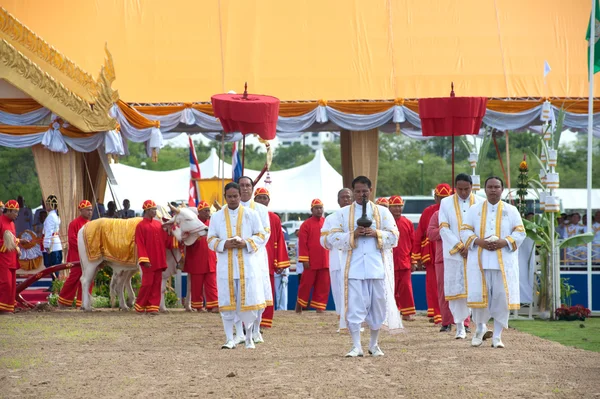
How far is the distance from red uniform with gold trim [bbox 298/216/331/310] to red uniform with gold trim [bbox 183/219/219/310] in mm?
1427

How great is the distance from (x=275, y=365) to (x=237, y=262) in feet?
5.68

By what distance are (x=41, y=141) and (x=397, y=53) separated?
805 centimetres

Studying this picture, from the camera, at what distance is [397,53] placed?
22.2 meters

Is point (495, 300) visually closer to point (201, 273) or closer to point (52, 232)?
point (201, 273)

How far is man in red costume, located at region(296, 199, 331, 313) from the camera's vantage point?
16094 millimetres

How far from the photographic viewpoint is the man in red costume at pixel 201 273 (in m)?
15.8

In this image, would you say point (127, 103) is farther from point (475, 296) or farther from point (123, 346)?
point (475, 296)

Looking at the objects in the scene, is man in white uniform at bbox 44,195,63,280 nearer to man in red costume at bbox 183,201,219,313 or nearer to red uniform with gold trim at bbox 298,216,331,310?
man in red costume at bbox 183,201,219,313

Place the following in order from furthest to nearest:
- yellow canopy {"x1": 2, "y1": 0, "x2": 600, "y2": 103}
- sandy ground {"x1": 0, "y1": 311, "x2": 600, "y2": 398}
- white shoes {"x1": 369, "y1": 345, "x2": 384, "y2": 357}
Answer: yellow canopy {"x1": 2, "y1": 0, "x2": 600, "y2": 103}
white shoes {"x1": 369, "y1": 345, "x2": 384, "y2": 357}
sandy ground {"x1": 0, "y1": 311, "x2": 600, "y2": 398}

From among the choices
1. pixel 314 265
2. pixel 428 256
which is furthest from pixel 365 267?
pixel 314 265

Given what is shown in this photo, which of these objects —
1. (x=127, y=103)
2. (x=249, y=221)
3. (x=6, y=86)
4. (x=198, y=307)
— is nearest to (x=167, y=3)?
(x=127, y=103)

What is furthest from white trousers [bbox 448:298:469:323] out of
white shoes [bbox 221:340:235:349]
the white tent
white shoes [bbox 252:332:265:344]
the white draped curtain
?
the white tent

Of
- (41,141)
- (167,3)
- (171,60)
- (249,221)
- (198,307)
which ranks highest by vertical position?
(167,3)

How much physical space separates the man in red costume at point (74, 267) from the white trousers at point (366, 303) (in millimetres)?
7371
